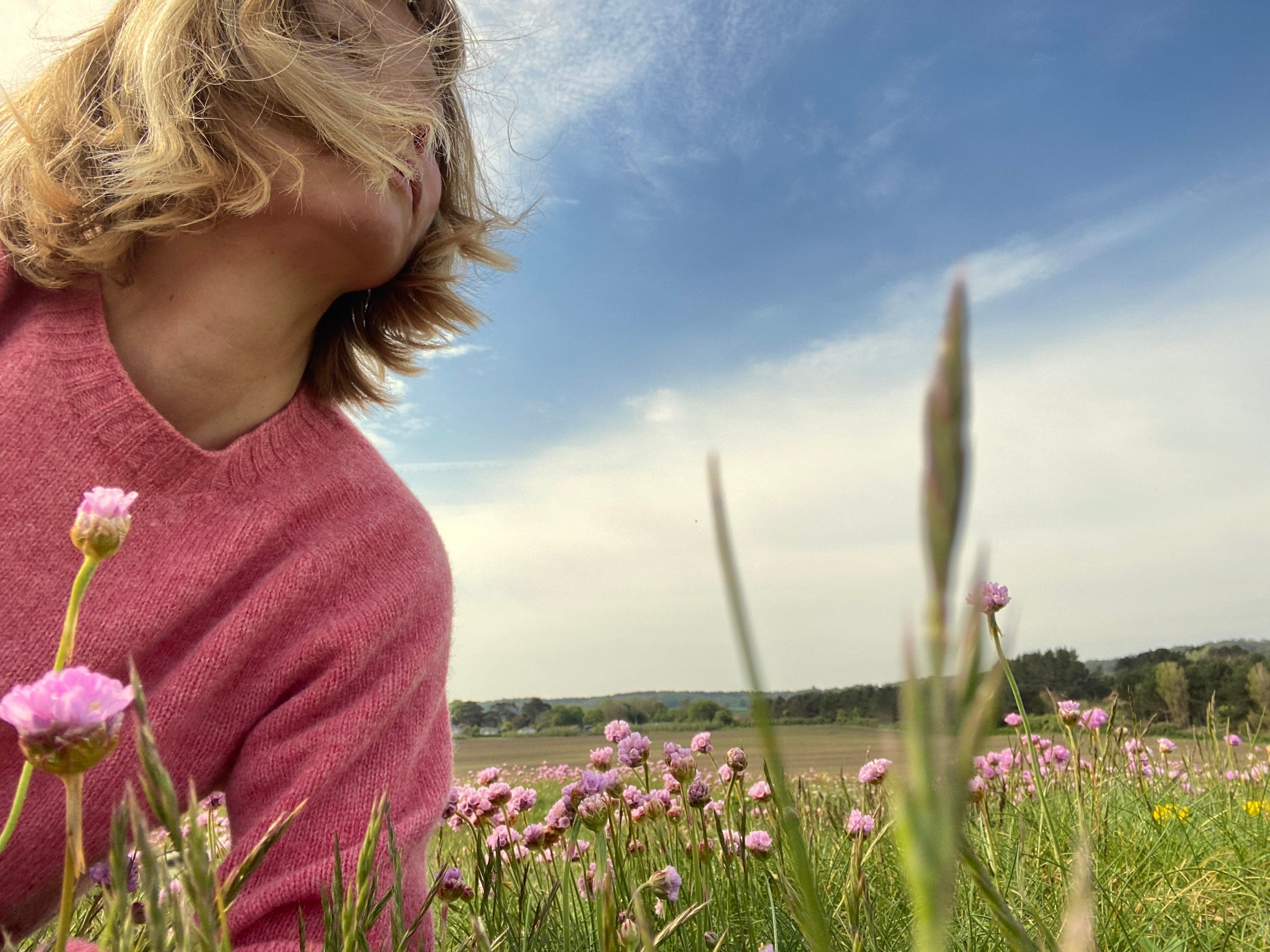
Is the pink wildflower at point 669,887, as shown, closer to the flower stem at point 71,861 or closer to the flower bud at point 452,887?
the flower bud at point 452,887

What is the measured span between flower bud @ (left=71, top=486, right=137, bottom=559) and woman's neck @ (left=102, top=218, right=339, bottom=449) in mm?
1346

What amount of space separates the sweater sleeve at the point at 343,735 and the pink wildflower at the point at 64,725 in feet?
3.71

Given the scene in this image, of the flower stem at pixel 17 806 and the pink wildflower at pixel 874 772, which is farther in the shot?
the pink wildflower at pixel 874 772

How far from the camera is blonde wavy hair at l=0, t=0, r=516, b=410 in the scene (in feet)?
6.26

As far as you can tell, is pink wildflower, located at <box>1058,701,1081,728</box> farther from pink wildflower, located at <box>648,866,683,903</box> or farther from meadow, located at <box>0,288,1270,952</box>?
pink wildflower, located at <box>648,866,683,903</box>

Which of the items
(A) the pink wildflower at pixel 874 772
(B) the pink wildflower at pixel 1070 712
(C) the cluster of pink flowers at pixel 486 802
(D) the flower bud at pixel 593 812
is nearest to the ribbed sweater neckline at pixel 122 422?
(C) the cluster of pink flowers at pixel 486 802

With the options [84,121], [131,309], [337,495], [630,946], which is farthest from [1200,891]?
[84,121]

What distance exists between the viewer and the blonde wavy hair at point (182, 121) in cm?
191

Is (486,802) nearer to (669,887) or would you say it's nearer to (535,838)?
(535,838)

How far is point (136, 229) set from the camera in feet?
6.35

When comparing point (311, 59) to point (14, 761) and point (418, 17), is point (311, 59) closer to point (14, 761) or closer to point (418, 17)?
point (418, 17)

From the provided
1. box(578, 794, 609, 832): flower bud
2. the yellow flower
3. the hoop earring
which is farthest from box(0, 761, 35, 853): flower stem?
the yellow flower

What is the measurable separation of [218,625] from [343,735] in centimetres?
36

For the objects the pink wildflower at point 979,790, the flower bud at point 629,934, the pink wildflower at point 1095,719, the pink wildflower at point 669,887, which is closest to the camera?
the flower bud at point 629,934
